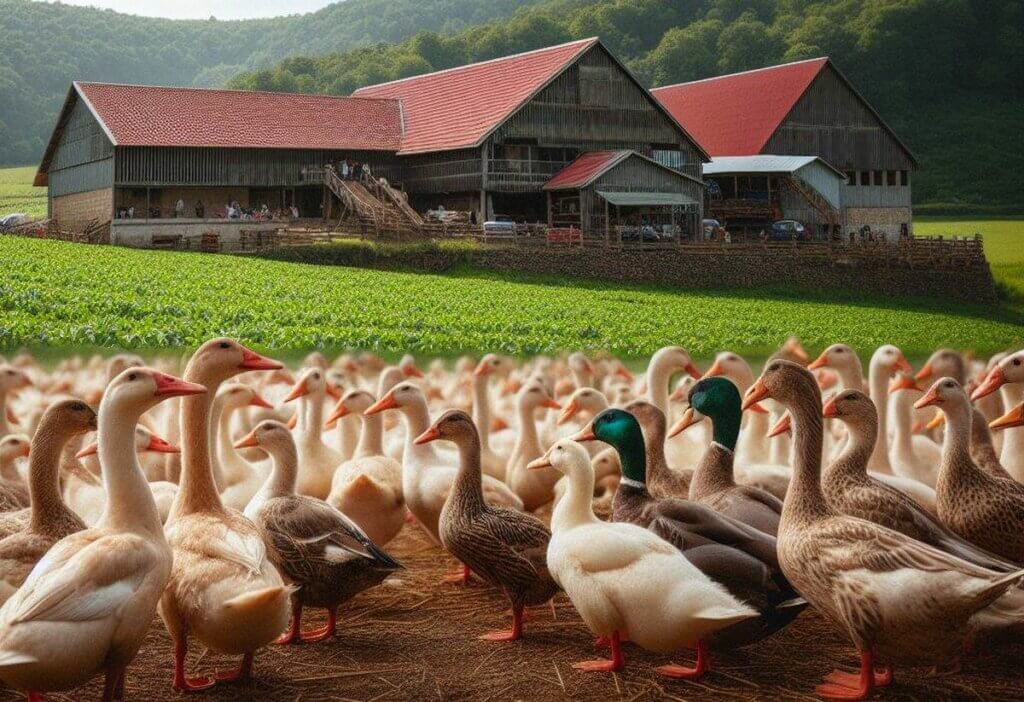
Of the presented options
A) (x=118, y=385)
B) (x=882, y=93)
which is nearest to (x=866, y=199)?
(x=882, y=93)

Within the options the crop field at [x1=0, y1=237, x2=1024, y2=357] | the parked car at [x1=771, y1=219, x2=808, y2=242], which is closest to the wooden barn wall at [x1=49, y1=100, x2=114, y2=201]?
the crop field at [x1=0, y1=237, x2=1024, y2=357]

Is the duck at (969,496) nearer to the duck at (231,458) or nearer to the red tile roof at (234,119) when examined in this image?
the duck at (231,458)

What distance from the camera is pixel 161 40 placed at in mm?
8883

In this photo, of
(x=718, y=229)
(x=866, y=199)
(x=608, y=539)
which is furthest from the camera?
(x=718, y=229)

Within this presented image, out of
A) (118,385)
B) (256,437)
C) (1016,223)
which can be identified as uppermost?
(1016,223)

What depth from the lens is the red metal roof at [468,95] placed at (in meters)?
16.8

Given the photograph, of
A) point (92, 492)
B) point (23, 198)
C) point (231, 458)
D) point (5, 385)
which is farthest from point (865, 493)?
point (23, 198)

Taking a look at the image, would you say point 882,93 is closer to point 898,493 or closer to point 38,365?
point 898,493

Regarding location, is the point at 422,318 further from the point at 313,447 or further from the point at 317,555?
the point at 317,555

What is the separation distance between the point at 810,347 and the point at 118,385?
3538mm

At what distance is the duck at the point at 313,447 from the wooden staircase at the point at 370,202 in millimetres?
11192

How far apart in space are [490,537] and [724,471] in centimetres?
71

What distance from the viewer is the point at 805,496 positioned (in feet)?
9.55

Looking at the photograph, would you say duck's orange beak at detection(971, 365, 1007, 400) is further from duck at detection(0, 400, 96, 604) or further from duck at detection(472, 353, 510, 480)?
duck at detection(0, 400, 96, 604)
